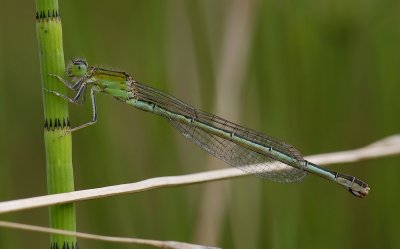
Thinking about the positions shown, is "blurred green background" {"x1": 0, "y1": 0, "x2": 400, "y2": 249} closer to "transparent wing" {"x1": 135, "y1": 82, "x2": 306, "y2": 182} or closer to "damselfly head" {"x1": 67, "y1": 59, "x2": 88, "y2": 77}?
"transparent wing" {"x1": 135, "y1": 82, "x2": 306, "y2": 182}

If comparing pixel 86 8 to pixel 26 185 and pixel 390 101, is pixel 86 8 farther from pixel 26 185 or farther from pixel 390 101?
pixel 390 101

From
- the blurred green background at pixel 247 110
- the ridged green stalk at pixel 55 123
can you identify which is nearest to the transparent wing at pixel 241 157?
the blurred green background at pixel 247 110

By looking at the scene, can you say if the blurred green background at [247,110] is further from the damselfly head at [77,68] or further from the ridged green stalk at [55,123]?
the ridged green stalk at [55,123]

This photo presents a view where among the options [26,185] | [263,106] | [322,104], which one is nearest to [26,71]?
[26,185]

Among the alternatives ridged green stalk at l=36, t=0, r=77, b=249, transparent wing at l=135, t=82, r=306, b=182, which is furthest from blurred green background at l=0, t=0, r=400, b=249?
ridged green stalk at l=36, t=0, r=77, b=249

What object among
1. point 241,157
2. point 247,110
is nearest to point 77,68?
point 241,157

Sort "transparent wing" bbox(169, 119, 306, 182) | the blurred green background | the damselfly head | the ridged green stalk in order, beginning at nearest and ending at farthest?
the ridged green stalk, the damselfly head, "transparent wing" bbox(169, 119, 306, 182), the blurred green background

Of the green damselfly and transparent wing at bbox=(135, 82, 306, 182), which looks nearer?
the green damselfly
